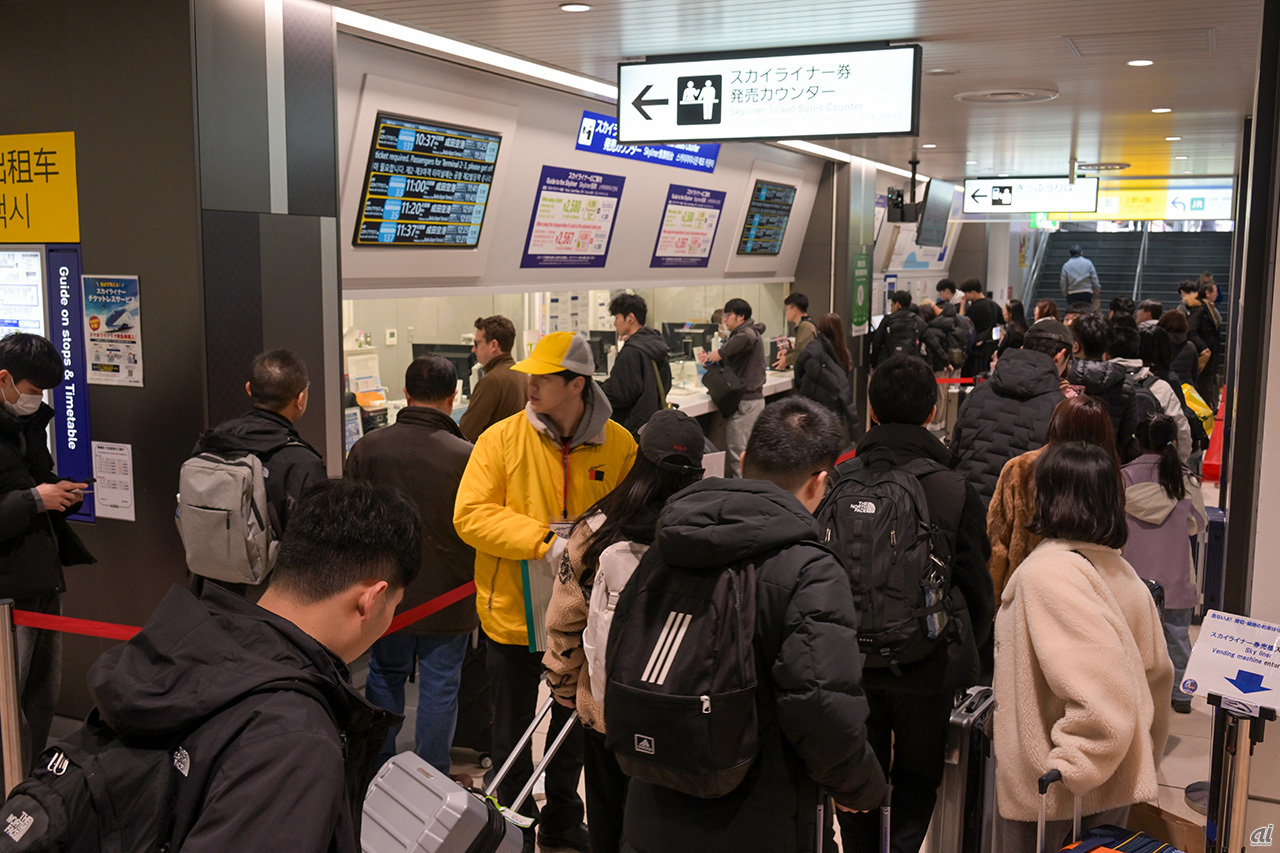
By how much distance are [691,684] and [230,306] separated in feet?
9.83

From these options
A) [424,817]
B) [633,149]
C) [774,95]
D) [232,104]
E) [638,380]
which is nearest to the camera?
[424,817]

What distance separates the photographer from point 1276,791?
2.72 meters

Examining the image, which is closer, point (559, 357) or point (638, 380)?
point (559, 357)

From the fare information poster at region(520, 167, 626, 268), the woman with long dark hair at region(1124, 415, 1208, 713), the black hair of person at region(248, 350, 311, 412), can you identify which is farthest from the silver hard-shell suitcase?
the fare information poster at region(520, 167, 626, 268)

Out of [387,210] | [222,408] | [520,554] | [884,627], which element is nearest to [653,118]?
[387,210]

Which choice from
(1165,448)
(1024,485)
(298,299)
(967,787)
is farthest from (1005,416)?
(298,299)

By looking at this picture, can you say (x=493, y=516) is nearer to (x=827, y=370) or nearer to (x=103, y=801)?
(x=103, y=801)

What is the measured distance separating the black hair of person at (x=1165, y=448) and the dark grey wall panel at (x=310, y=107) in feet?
11.6

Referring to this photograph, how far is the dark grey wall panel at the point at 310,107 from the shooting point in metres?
4.50

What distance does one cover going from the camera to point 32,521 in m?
3.63

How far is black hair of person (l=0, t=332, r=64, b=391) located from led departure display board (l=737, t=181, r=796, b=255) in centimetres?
713

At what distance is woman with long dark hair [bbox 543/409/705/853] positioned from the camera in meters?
2.44

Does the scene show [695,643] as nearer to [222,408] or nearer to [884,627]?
[884,627]

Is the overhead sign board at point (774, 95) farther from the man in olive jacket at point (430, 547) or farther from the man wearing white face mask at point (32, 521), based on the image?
the man wearing white face mask at point (32, 521)
